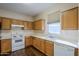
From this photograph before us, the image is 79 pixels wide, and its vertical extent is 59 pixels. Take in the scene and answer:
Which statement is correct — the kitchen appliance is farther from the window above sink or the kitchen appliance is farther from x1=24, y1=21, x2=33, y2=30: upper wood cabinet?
the window above sink

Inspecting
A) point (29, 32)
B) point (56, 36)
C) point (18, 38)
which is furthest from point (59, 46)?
point (18, 38)

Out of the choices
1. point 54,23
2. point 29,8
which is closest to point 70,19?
point 54,23

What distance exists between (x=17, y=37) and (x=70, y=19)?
0.82 metres

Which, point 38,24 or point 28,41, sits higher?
point 38,24

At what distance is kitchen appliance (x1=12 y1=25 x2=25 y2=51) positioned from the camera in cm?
112

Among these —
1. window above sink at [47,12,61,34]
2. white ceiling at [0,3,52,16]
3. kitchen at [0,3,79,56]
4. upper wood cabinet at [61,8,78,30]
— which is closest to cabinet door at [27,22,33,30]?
kitchen at [0,3,79,56]

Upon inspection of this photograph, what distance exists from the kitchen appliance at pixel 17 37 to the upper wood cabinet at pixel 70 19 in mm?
632

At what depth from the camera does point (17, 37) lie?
1180 mm

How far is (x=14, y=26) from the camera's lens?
1104 millimetres

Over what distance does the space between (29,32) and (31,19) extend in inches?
7.9

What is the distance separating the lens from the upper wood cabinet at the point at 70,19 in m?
1.08

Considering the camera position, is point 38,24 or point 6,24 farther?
point 38,24

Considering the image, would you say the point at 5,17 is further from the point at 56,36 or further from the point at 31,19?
the point at 56,36

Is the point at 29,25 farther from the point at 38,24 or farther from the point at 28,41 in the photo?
the point at 28,41
